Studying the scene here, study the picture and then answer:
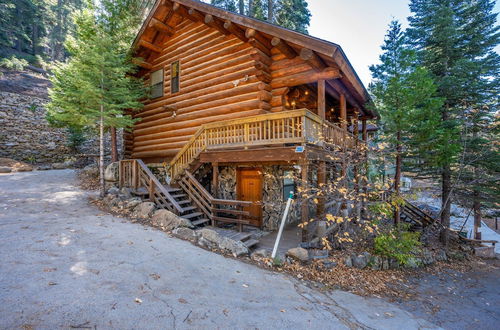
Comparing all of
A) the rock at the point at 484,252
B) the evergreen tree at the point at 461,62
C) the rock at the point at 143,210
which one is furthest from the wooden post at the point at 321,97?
the rock at the point at 484,252

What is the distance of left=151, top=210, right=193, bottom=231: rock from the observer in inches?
273

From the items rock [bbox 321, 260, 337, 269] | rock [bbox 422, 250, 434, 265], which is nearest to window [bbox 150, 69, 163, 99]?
rock [bbox 321, 260, 337, 269]

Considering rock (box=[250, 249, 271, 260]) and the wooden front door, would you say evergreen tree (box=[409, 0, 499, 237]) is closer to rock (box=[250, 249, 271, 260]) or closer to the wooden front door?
the wooden front door

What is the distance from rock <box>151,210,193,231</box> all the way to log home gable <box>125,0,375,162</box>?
13.1 ft

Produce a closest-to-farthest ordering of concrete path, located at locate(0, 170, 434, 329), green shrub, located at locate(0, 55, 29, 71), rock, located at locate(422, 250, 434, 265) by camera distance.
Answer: concrete path, located at locate(0, 170, 434, 329), rock, located at locate(422, 250, 434, 265), green shrub, located at locate(0, 55, 29, 71)

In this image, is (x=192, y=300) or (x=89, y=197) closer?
(x=192, y=300)

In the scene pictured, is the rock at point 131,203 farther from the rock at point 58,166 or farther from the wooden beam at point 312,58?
the rock at point 58,166

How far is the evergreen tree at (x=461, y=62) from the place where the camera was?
11.0 metres

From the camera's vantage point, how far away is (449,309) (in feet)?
17.5

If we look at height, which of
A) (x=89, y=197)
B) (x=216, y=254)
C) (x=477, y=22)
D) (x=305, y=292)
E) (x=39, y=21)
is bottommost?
(x=305, y=292)

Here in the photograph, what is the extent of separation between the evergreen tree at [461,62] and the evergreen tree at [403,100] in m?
2.35

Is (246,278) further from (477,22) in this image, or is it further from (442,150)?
(477,22)

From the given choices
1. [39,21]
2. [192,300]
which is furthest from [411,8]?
[39,21]

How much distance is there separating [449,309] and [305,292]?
12.2 feet
